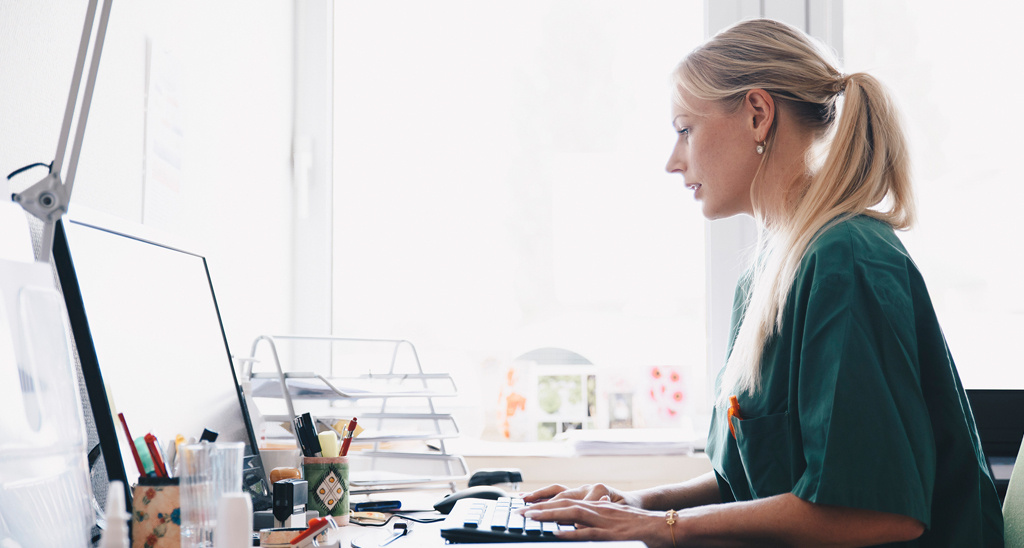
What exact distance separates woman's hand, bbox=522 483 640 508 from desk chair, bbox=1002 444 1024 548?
50 cm

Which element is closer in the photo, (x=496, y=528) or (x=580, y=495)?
(x=496, y=528)

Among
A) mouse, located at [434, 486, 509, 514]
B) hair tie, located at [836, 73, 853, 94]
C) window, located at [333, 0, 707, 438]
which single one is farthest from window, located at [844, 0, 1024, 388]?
mouse, located at [434, 486, 509, 514]

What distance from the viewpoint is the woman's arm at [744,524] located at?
0.89 m

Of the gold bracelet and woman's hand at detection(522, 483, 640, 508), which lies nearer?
the gold bracelet

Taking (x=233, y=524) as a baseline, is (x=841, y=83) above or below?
above

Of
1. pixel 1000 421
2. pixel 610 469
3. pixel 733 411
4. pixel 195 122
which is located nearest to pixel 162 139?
pixel 195 122

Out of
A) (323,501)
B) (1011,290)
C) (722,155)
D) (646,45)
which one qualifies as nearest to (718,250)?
(646,45)

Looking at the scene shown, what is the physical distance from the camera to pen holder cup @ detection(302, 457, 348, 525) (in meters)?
1.13

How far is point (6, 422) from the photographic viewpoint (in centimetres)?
66

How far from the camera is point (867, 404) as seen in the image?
2.90ft

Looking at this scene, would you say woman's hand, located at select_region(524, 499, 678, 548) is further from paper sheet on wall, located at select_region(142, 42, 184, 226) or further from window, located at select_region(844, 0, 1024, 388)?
window, located at select_region(844, 0, 1024, 388)

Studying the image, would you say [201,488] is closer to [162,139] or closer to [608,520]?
[608,520]

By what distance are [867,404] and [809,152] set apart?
430 millimetres

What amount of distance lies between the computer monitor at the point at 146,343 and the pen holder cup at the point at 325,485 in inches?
2.7
